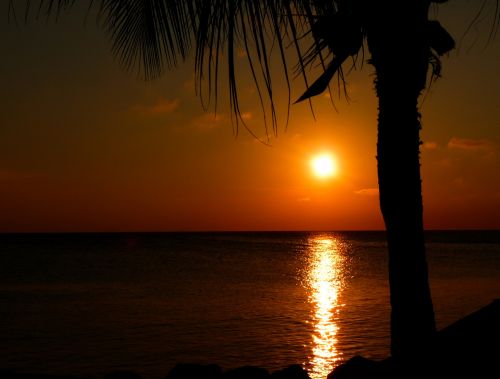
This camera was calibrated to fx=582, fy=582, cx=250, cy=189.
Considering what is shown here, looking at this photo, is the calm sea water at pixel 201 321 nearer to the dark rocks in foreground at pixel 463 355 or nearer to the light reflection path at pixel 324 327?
the light reflection path at pixel 324 327

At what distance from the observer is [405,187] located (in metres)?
4.64

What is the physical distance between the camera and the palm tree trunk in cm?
462

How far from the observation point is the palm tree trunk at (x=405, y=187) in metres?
4.62

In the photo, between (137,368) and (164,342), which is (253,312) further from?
(137,368)

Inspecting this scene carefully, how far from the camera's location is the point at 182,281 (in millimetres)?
34969

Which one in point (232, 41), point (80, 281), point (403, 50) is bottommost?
point (80, 281)

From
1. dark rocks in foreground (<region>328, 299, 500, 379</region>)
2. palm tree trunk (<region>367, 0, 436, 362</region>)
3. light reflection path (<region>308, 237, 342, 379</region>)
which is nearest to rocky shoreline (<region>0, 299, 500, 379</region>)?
dark rocks in foreground (<region>328, 299, 500, 379</region>)

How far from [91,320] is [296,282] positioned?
16.6 m

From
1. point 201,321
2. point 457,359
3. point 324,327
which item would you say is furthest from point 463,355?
point 201,321

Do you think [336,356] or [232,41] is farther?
[336,356]

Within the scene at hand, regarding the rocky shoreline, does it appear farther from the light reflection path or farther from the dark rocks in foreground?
the light reflection path

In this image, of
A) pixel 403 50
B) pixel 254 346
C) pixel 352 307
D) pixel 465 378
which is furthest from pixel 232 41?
pixel 352 307

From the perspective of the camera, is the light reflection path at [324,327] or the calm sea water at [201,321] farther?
the calm sea water at [201,321]

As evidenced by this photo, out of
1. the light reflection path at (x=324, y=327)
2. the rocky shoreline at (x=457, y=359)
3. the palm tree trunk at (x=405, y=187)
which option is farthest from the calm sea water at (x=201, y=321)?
the palm tree trunk at (x=405, y=187)
